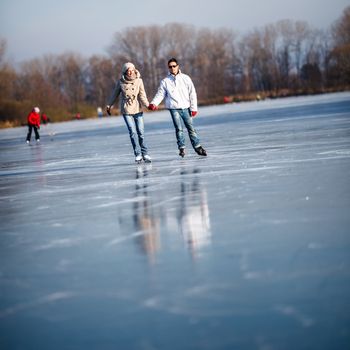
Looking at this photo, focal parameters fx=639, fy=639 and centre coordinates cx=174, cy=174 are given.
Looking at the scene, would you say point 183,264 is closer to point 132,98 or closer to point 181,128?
point 181,128

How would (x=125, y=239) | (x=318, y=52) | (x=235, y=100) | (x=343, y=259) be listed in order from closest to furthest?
(x=343, y=259)
(x=125, y=239)
(x=235, y=100)
(x=318, y=52)

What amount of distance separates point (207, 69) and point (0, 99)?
46797 mm

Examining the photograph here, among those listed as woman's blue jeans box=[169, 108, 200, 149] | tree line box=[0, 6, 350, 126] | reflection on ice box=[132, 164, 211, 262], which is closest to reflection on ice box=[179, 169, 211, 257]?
reflection on ice box=[132, 164, 211, 262]

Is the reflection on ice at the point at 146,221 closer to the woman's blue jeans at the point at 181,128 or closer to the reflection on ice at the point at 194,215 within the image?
the reflection on ice at the point at 194,215

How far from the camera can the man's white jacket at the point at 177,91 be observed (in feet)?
33.6

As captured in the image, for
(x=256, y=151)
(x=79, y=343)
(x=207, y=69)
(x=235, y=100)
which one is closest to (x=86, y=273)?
(x=79, y=343)

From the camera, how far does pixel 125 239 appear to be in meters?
4.18

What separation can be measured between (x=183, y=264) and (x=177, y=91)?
7151 mm

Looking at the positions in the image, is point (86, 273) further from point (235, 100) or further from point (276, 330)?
point (235, 100)

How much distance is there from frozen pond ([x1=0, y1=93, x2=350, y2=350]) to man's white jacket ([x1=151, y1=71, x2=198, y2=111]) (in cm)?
321

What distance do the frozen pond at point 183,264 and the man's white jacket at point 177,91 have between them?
126 inches

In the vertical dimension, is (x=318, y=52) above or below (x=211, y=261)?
above

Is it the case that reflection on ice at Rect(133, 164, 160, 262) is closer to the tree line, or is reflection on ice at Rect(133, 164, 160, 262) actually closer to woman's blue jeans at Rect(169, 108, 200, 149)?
woman's blue jeans at Rect(169, 108, 200, 149)

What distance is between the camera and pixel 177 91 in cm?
1027
